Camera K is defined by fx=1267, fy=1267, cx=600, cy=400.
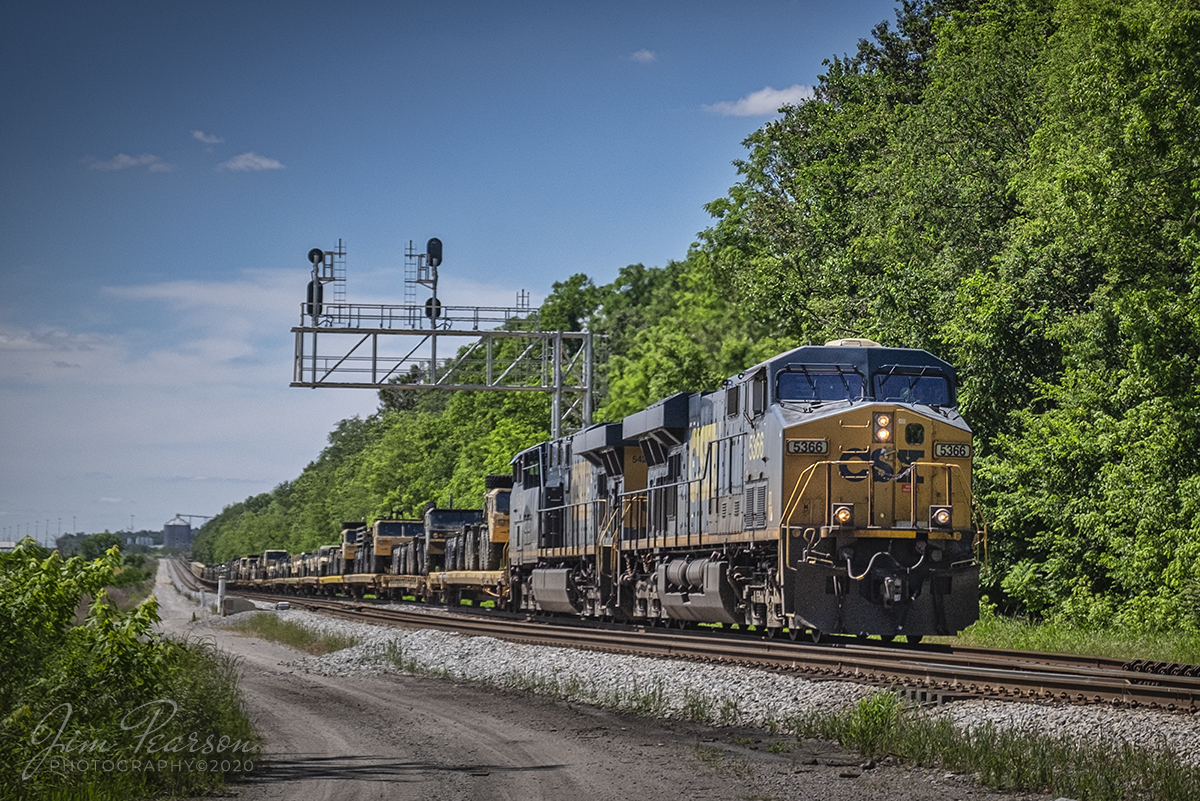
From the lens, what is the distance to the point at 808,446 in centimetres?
1742

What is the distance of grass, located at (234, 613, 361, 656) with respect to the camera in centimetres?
2622

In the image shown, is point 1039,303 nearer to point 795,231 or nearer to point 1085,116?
point 1085,116

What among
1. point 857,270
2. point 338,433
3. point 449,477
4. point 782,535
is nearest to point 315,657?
point 782,535

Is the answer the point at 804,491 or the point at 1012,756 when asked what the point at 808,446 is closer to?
the point at 804,491

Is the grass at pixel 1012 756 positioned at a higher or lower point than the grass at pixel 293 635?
higher

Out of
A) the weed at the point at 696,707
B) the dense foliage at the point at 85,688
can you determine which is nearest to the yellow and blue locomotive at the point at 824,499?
the weed at the point at 696,707

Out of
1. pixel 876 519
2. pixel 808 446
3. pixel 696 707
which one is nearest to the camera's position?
pixel 696 707

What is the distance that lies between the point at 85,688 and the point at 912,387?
1217 cm

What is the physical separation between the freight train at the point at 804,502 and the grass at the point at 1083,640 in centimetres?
278

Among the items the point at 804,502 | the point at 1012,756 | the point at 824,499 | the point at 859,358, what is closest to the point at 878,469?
the point at 824,499

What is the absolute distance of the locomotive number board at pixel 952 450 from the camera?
1745 cm

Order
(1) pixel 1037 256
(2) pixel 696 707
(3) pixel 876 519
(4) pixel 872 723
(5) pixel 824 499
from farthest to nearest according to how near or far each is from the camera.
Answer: (1) pixel 1037 256
(5) pixel 824 499
(3) pixel 876 519
(2) pixel 696 707
(4) pixel 872 723

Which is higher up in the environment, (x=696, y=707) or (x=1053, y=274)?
(x=1053, y=274)

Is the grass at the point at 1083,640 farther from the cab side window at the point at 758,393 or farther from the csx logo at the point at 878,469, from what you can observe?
the cab side window at the point at 758,393
